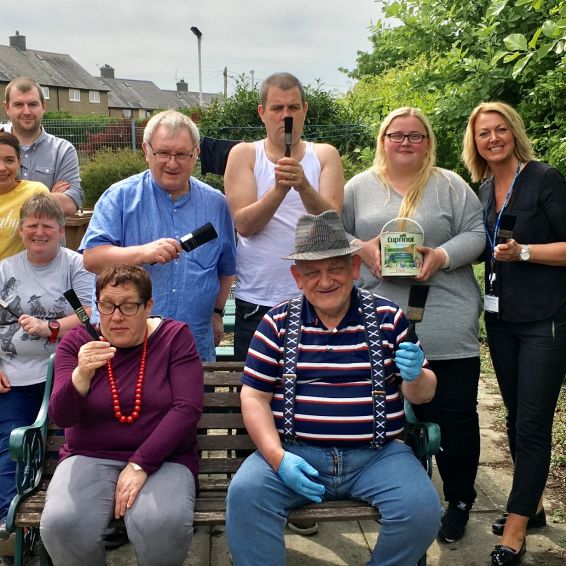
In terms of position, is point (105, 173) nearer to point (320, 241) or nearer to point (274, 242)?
point (274, 242)

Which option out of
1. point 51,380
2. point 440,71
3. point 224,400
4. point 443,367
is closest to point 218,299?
point 224,400

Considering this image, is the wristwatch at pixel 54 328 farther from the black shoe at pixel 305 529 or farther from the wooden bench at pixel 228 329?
the black shoe at pixel 305 529

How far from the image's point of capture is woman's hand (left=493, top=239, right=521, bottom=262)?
3223 millimetres

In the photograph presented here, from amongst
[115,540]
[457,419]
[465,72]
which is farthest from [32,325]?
[465,72]

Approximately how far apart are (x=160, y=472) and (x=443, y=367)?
1.47m

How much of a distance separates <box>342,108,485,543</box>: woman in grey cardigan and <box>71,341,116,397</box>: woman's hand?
1302 millimetres

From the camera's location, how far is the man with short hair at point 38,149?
450 cm

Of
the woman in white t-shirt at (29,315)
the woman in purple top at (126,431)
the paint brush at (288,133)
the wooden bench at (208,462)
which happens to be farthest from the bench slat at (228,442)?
the paint brush at (288,133)

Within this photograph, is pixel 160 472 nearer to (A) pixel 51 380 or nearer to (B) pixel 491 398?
(A) pixel 51 380

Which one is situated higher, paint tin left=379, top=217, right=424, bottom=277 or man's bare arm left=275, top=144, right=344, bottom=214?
man's bare arm left=275, top=144, right=344, bottom=214

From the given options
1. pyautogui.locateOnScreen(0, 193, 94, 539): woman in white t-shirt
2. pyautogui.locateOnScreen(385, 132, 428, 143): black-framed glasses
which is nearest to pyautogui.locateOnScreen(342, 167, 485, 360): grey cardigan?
pyautogui.locateOnScreen(385, 132, 428, 143): black-framed glasses

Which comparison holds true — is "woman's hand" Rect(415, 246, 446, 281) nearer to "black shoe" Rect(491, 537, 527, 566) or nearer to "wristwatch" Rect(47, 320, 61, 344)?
"black shoe" Rect(491, 537, 527, 566)

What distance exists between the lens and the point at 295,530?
3760 millimetres

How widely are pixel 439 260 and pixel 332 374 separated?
0.85 metres
